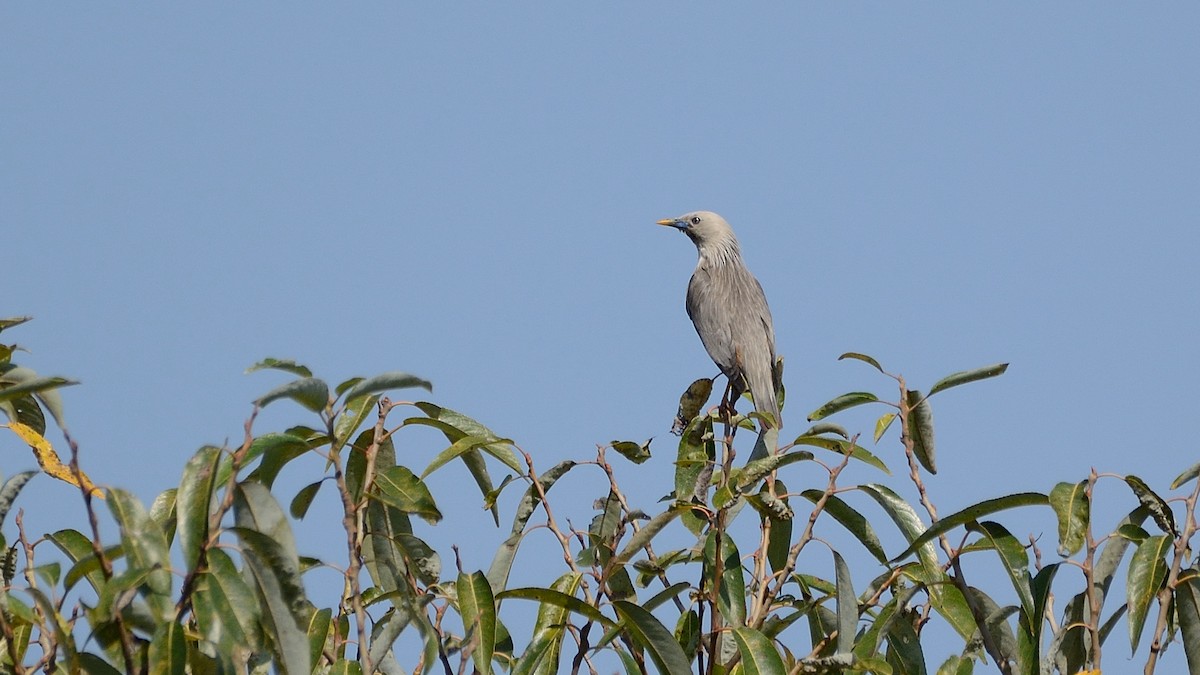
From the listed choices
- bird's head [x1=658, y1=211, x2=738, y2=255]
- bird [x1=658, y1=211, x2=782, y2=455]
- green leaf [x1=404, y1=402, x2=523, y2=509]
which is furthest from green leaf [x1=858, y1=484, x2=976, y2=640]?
bird's head [x1=658, y1=211, x2=738, y2=255]

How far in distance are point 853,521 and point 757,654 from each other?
89 cm

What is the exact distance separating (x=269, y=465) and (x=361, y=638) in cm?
61

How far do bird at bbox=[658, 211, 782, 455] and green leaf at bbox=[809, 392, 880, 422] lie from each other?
458cm

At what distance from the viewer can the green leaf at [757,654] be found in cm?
354

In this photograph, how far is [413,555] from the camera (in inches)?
164

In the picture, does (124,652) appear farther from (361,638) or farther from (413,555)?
(413,555)

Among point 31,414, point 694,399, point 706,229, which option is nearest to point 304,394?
point 31,414

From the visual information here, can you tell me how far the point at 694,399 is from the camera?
603cm

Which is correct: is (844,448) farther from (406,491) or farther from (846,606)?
(406,491)

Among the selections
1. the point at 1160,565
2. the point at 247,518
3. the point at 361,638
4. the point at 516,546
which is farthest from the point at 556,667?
the point at 1160,565

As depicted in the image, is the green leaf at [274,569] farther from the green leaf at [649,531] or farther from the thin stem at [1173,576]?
the thin stem at [1173,576]

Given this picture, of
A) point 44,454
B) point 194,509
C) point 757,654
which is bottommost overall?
point 757,654

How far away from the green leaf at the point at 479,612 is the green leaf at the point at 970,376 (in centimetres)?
158

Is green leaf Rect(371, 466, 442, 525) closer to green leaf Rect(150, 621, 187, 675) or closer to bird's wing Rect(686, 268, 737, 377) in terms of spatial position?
green leaf Rect(150, 621, 187, 675)
